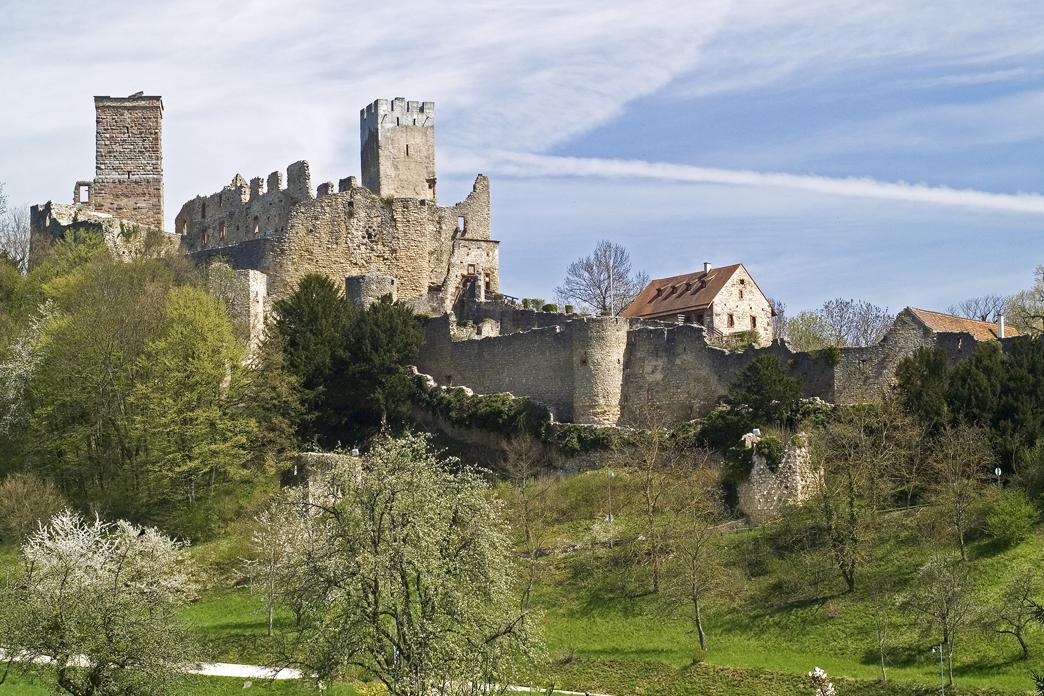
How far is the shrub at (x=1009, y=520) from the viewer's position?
33562mm

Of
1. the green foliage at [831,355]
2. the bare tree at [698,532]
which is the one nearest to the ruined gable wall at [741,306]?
the green foliage at [831,355]

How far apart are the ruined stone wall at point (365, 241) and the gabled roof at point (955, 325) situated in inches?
571

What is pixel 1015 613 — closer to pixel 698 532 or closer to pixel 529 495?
pixel 698 532

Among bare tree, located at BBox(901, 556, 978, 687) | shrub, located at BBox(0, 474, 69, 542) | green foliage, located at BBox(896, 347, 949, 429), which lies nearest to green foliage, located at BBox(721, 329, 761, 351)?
green foliage, located at BBox(896, 347, 949, 429)

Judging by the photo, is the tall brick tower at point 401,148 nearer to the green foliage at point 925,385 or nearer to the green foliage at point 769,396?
the green foliage at point 769,396

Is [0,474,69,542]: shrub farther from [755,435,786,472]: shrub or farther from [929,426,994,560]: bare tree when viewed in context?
[929,426,994,560]: bare tree

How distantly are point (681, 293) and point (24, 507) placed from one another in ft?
71.7

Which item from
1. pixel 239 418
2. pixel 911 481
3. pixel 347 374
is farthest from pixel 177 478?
pixel 911 481

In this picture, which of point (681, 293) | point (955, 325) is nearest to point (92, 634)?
point (955, 325)

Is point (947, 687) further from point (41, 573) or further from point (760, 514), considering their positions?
point (41, 573)

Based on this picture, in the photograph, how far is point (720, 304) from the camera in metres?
51.0

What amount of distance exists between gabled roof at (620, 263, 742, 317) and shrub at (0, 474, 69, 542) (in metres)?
19.9

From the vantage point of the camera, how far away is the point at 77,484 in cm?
4266

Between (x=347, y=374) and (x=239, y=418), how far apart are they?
371cm
